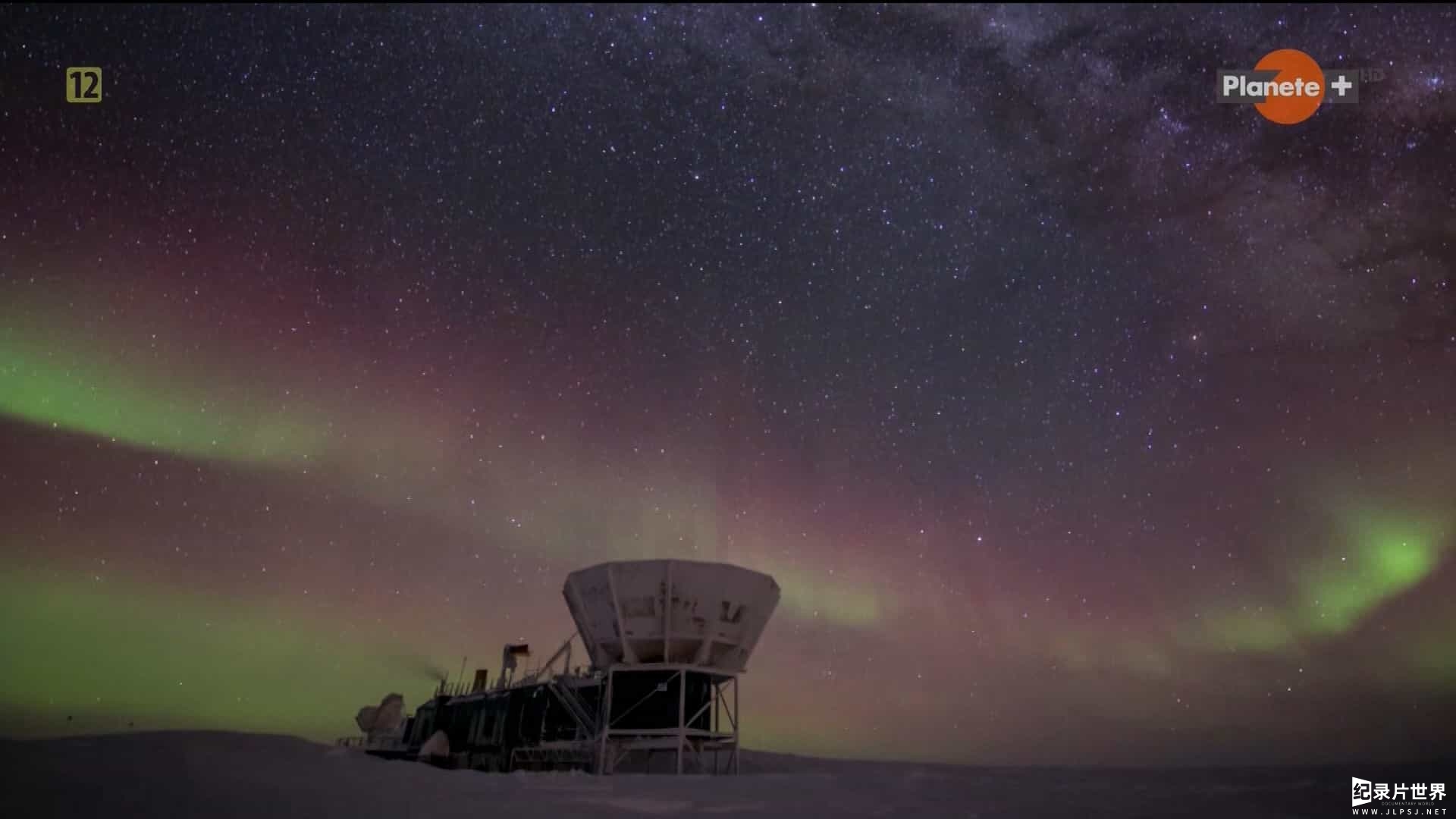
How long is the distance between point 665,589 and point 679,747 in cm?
772

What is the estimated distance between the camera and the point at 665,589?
44.9m

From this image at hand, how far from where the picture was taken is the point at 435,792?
70.9 ft

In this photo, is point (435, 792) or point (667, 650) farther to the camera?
point (667, 650)

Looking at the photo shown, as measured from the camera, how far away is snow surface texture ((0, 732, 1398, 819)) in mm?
16844

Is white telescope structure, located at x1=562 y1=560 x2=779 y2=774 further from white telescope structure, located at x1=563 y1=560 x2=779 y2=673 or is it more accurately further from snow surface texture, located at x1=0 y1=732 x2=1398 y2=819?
snow surface texture, located at x1=0 y1=732 x2=1398 y2=819

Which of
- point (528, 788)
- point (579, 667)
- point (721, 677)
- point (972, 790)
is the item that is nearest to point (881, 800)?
point (972, 790)

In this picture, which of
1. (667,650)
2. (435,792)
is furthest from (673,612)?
(435,792)

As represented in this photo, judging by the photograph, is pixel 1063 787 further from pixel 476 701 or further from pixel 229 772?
pixel 476 701

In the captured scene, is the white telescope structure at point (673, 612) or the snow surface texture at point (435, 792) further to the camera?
the white telescope structure at point (673, 612)

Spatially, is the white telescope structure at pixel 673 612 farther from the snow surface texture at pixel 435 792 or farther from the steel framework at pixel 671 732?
the snow surface texture at pixel 435 792

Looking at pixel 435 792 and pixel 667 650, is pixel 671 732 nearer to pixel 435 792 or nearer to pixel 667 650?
pixel 667 650

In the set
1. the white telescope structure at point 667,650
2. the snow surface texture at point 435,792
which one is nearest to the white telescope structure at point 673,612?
the white telescope structure at point 667,650

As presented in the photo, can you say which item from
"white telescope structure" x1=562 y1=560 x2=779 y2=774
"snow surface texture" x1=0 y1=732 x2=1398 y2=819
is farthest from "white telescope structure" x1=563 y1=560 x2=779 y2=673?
"snow surface texture" x1=0 y1=732 x2=1398 y2=819

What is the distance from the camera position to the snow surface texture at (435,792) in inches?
663
